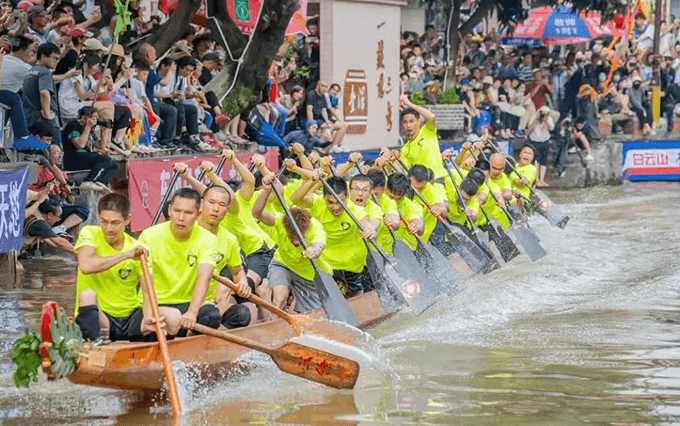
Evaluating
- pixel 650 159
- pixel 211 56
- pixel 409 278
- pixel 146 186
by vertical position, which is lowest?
pixel 650 159

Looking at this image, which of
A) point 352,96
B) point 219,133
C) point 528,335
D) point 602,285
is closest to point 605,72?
point 352,96

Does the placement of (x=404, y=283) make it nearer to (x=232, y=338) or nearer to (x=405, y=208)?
(x=405, y=208)

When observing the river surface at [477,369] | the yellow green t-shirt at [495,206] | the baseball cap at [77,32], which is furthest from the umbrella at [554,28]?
the baseball cap at [77,32]

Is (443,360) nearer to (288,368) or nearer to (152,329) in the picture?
(288,368)

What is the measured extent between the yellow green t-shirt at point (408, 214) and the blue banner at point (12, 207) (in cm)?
378

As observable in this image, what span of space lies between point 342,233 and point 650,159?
1928 cm

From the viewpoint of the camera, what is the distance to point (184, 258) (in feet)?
34.6

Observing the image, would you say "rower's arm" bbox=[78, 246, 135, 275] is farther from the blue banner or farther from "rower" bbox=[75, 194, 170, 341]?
the blue banner

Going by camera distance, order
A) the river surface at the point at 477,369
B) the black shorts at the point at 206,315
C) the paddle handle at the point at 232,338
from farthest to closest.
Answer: the black shorts at the point at 206,315 → the paddle handle at the point at 232,338 → the river surface at the point at 477,369

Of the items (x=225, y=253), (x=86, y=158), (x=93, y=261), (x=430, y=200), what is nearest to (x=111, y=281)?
(x=93, y=261)

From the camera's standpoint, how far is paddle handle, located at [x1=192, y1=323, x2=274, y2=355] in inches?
404

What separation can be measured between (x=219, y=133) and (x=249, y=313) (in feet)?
33.9

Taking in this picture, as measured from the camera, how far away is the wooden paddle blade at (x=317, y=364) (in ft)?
35.2

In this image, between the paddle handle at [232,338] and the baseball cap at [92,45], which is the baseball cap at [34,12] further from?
the paddle handle at [232,338]
